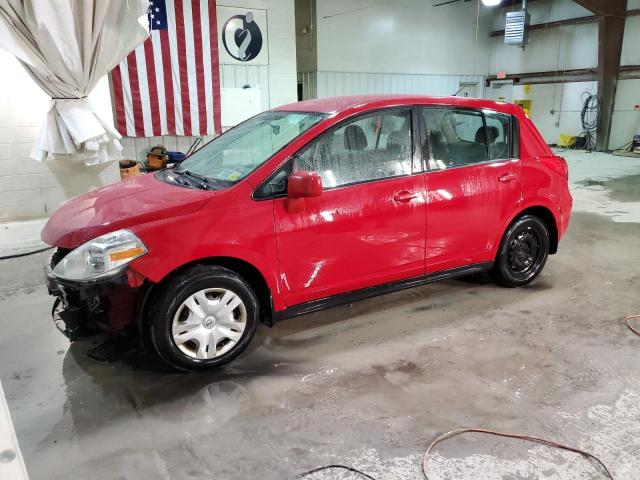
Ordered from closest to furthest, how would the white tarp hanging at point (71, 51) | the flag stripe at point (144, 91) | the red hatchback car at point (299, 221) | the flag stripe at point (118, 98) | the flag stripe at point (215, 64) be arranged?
the red hatchback car at point (299, 221) < the white tarp hanging at point (71, 51) < the flag stripe at point (118, 98) < the flag stripe at point (144, 91) < the flag stripe at point (215, 64)

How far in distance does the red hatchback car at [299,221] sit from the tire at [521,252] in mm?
17

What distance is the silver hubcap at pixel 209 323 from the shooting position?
2.66 metres

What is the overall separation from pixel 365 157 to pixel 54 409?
7.49ft

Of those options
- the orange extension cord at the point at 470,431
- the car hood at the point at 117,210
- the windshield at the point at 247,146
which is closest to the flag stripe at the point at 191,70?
the windshield at the point at 247,146

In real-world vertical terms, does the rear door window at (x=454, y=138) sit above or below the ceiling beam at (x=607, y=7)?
below

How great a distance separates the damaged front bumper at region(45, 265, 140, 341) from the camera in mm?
2496

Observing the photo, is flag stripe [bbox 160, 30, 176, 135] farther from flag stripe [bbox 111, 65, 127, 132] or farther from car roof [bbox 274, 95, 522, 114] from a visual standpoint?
car roof [bbox 274, 95, 522, 114]

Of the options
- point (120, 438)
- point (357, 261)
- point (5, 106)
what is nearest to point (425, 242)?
point (357, 261)

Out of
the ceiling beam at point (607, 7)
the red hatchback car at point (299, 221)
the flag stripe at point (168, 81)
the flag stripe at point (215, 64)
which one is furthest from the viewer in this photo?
the ceiling beam at point (607, 7)

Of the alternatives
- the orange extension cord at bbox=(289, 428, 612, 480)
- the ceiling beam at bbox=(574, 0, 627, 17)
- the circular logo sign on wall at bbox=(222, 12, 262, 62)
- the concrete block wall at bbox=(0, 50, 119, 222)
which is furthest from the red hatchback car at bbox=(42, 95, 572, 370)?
the ceiling beam at bbox=(574, 0, 627, 17)

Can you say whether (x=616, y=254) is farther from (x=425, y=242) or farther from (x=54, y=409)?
(x=54, y=409)

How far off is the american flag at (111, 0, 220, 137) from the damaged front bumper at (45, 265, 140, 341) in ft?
20.3

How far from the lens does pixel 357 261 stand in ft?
10.2

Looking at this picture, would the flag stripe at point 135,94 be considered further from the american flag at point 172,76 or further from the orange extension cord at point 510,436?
the orange extension cord at point 510,436
